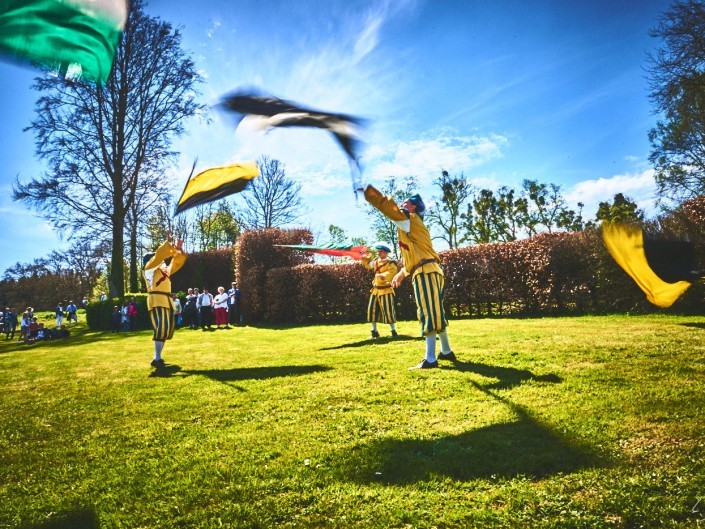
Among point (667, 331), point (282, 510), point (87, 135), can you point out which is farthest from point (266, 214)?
point (282, 510)

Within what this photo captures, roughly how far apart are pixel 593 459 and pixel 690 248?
28.1 ft

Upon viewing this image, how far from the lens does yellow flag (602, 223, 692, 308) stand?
4.32 m

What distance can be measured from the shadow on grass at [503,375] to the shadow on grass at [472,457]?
1334 mm

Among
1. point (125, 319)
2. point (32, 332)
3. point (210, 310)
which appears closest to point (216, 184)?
point (210, 310)

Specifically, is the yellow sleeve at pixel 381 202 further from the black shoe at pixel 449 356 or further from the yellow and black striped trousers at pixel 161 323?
the yellow and black striped trousers at pixel 161 323

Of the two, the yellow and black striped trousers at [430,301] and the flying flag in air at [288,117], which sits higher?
the flying flag in air at [288,117]

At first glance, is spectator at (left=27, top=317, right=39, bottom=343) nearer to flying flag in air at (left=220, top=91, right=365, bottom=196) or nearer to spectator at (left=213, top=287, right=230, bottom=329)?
spectator at (left=213, top=287, right=230, bottom=329)

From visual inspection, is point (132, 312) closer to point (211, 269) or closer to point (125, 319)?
point (125, 319)

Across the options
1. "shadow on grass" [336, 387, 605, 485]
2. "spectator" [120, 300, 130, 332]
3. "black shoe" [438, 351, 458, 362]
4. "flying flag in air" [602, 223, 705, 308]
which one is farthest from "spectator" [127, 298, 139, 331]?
"flying flag in air" [602, 223, 705, 308]

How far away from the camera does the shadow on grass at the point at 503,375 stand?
4.74 meters

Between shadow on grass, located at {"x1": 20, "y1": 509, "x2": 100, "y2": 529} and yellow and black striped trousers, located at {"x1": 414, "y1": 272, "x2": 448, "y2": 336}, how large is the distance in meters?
4.69

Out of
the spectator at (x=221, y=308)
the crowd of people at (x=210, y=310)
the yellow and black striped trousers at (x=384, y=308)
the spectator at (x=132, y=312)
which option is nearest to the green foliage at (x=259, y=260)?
the crowd of people at (x=210, y=310)

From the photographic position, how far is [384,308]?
1064 cm

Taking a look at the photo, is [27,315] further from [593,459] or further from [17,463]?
[593,459]
